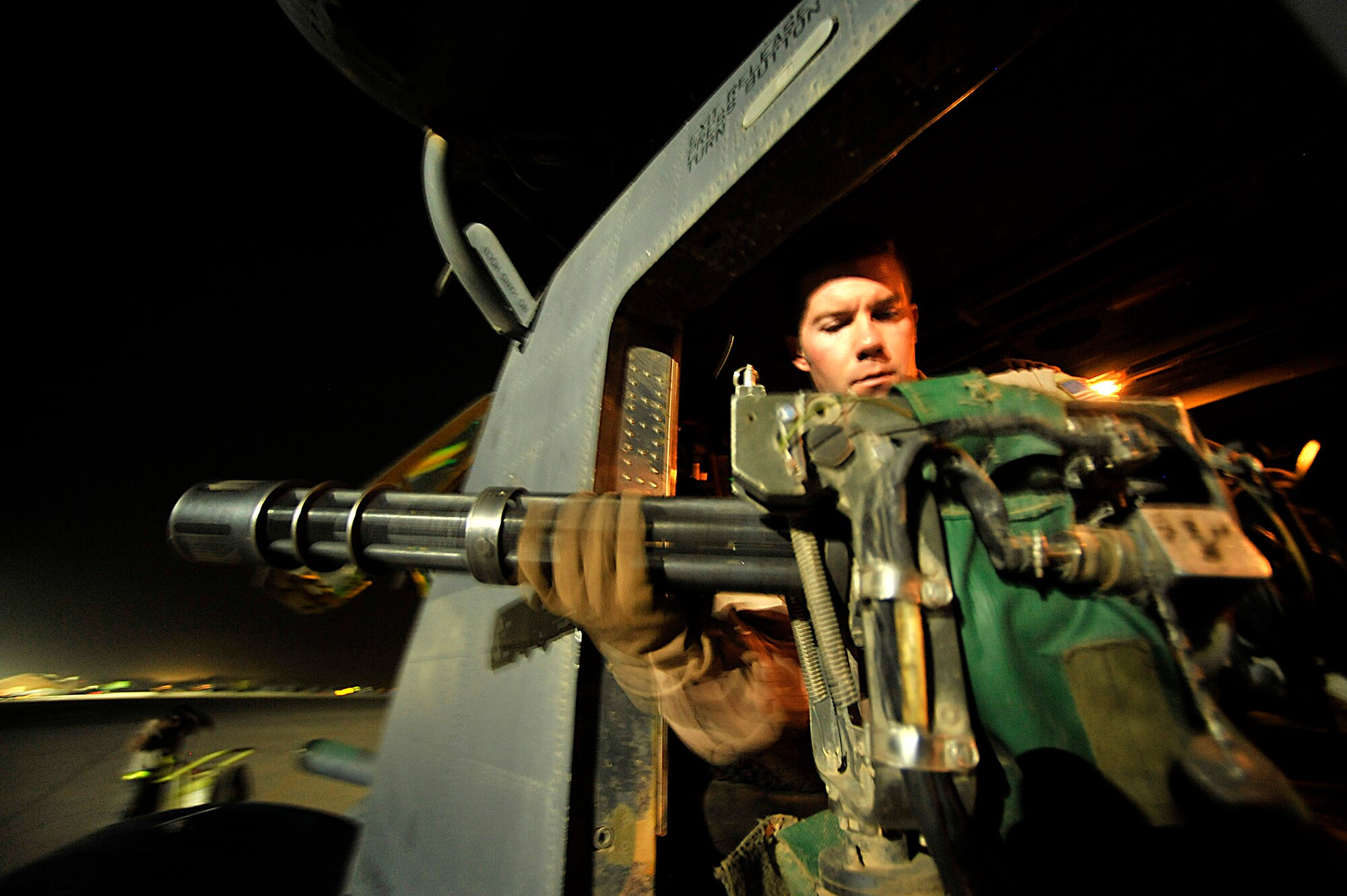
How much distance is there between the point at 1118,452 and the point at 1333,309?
3.86 metres

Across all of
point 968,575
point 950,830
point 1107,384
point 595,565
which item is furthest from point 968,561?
point 1107,384

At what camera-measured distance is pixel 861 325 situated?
201cm

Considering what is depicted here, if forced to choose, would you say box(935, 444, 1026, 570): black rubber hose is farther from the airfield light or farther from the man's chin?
the airfield light

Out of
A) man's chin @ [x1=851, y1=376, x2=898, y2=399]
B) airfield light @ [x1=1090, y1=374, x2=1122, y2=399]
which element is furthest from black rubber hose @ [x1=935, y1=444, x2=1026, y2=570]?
airfield light @ [x1=1090, y1=374, x2=1122, y2=399]

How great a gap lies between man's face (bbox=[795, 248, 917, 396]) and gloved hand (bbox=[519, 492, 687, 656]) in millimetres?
1210

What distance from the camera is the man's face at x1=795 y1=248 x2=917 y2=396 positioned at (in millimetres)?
2000

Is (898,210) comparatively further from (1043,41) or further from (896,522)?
(896,522)

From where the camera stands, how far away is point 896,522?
2.38 ft

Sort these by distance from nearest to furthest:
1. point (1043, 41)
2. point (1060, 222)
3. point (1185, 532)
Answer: point (1185, 532) < point (1043, 41) < point (1060, 222)

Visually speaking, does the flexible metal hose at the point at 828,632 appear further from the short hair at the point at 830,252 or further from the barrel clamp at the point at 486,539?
the short hair at the point at 830,252

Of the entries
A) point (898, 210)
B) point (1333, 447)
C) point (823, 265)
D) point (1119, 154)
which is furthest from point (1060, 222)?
point (1333, 447)

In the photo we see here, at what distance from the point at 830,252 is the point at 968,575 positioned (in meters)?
1.67

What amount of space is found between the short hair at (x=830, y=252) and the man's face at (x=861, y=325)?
0.09 ft

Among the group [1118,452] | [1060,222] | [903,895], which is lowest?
[903,895]
